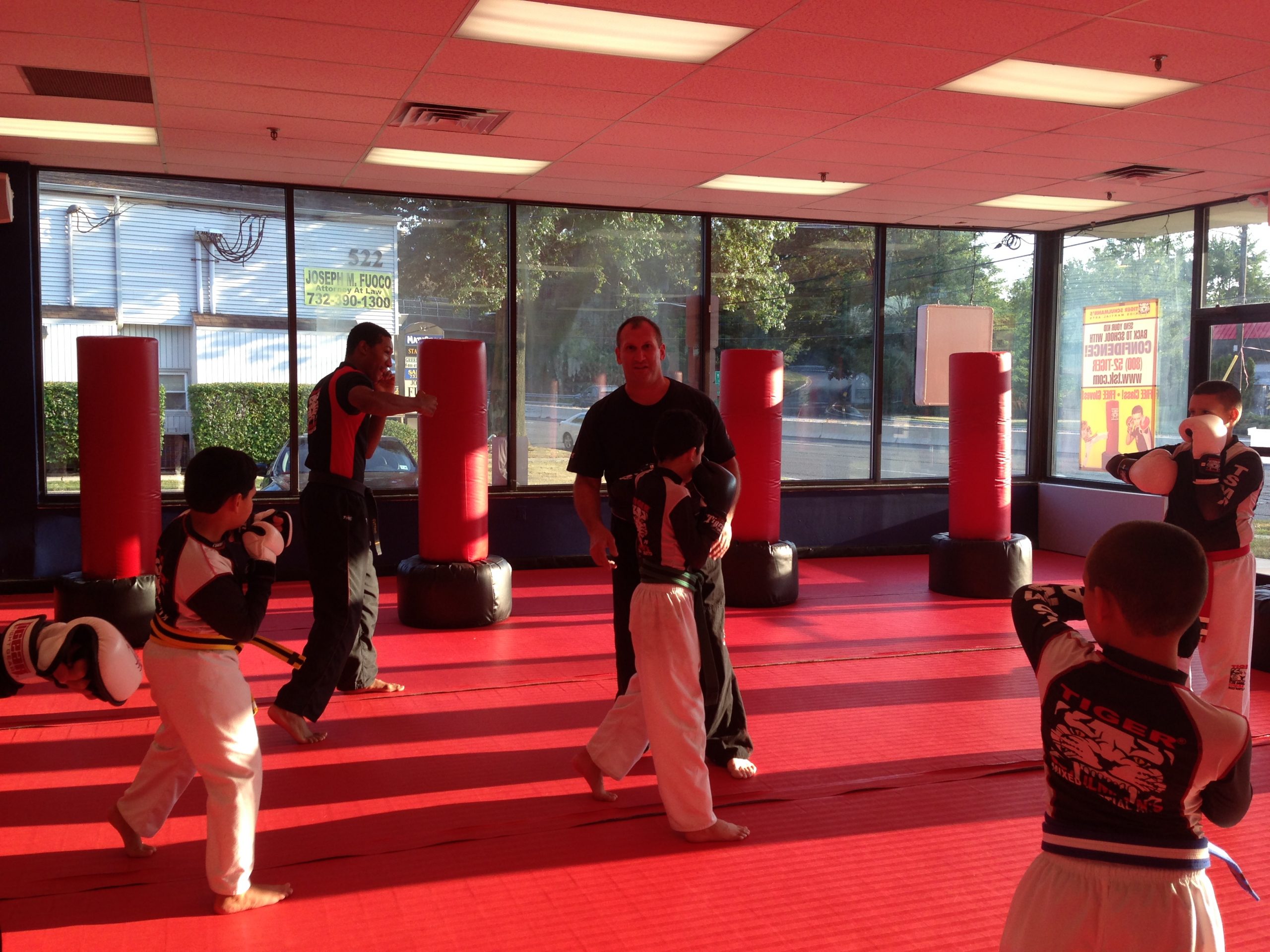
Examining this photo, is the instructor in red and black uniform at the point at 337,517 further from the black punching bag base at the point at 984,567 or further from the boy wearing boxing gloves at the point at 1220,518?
the black punching bag base at the point at 984,567

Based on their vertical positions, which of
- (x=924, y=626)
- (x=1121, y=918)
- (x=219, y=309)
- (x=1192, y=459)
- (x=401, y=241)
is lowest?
(x=924, y=626)

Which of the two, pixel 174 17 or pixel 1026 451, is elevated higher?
pixel 174 17

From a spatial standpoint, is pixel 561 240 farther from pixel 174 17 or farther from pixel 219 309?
pixel 174 17

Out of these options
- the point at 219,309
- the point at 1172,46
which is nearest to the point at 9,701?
the point at 219,309

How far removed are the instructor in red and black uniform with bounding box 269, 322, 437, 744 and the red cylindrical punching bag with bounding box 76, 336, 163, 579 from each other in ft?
5.71

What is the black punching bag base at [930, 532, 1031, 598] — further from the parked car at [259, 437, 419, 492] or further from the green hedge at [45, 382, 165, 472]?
the green hedge at [45, 382, 165, 472]

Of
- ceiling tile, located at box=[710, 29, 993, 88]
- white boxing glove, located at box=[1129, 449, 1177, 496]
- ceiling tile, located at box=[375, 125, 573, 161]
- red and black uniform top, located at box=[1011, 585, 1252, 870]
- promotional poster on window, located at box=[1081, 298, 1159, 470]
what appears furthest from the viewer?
promotional poster on window, located at box=[1081, 298, 1159, 470]

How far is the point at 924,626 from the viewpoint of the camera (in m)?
5.91

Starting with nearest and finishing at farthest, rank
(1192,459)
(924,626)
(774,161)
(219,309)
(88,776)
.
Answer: (88,776) < (1192,459) < (924,626) < (774,161) < (219,309)

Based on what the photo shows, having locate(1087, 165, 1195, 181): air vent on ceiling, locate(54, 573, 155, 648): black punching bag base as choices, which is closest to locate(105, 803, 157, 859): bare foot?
locate(54, 573, 155, 648): black punching bag base

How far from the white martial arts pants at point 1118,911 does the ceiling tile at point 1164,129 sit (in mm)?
4739

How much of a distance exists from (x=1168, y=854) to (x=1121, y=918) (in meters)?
0.11

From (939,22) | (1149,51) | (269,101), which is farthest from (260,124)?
(1149,51)

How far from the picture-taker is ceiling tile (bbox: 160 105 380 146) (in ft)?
17.3
